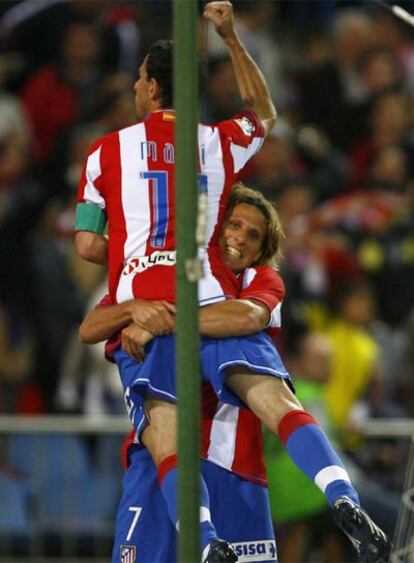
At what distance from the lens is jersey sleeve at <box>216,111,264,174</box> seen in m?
5.69

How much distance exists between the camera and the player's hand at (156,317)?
545 centimetres

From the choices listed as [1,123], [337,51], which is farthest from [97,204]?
[337,51]

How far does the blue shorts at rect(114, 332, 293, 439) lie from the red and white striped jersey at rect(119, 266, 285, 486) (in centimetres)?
20

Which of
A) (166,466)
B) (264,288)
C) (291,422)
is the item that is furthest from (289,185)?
(166,466)

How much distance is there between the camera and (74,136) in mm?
11148

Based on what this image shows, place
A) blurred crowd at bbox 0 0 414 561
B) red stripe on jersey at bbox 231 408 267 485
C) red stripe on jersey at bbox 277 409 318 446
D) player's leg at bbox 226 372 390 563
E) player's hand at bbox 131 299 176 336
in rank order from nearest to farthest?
1. player's leg at bbox 226 372 390 563
2. red stripe on jersey at bbox 277 409 318 446
3. player's hand at bbox 131 299 176 336
4. red stripe on jersey at bbox 231 408 267 485
5. blurred crowd at bbox 0 0 414 561

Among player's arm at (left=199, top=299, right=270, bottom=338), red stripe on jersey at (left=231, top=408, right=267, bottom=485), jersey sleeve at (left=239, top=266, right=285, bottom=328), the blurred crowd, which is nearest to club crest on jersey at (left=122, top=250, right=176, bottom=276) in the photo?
player's arm at (left=199, top=299, right=270, bottom=338)

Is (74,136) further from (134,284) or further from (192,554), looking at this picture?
(192,554)

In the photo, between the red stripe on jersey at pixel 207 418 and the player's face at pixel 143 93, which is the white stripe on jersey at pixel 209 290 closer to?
the red stripe on jersey at pixel 207 418

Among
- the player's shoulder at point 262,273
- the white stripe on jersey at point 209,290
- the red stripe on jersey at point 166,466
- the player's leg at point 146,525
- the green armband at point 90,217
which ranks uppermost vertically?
the green armband at point 90,217

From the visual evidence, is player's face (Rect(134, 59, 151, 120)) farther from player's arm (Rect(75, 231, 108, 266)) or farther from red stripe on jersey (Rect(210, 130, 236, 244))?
player's arm (Rect(75, 231, 108, 266))

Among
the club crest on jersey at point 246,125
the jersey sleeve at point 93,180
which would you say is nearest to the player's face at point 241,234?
the club crest on jersey at point 246,125

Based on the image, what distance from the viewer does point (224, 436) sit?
5746 millimetres

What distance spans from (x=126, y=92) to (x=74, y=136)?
1.63 ft
